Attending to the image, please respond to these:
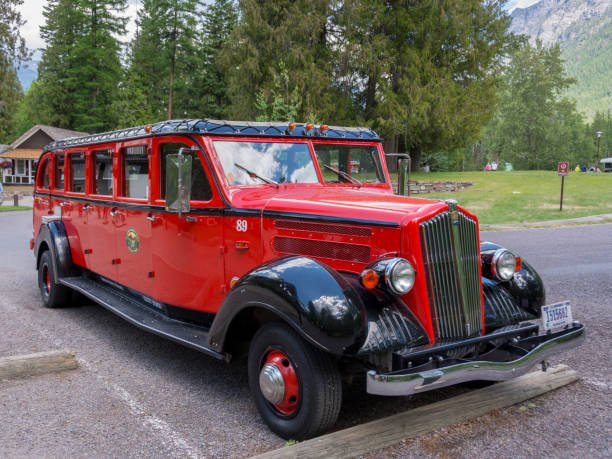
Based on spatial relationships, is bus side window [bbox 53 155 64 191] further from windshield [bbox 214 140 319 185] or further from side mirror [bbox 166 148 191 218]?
windshield [bbox 214 140 319 185]

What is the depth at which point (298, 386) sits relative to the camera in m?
3.50

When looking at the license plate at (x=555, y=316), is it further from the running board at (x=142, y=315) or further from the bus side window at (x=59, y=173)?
the bus side window at (x=59, y=173)

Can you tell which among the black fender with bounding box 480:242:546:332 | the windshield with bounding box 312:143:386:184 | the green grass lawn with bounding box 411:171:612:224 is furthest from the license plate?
the green grass lawn with bounding box 411:171:612:224

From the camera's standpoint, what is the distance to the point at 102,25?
5088 centimetres

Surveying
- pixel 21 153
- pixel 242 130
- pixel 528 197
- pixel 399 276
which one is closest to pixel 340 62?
pixel 528 197

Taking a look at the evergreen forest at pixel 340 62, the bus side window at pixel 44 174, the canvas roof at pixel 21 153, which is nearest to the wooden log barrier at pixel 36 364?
the bus side window at pixel 44 174

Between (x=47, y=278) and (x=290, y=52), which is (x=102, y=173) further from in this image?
(x=290, y=52)

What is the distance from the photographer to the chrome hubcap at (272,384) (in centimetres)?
356

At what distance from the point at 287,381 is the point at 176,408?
3.62 ft

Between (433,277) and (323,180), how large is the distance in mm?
1747

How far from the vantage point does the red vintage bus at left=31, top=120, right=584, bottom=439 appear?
339cm

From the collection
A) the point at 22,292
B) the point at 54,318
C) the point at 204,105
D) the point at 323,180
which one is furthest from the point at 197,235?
the point at 204,105

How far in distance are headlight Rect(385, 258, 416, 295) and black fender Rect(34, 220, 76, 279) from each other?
5.06m

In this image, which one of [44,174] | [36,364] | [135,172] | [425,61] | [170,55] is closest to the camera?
[36,364]
